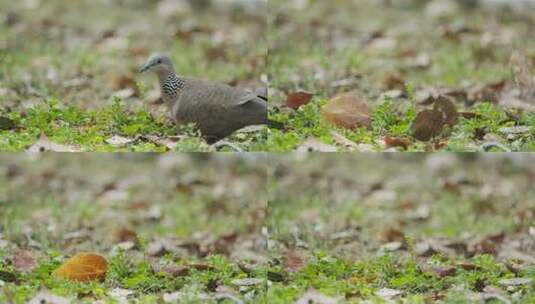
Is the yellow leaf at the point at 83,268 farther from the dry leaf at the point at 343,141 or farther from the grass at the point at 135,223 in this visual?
the dry leaf at the point at 343,141

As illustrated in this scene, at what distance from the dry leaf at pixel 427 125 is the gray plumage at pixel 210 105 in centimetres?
73

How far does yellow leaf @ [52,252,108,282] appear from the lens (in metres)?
4.59

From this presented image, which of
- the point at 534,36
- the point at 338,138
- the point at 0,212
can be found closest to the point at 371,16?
the point at 534,36

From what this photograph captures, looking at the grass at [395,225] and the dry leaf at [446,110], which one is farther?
the dry leaf at [446,110]

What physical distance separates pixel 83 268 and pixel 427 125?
5.70 feet

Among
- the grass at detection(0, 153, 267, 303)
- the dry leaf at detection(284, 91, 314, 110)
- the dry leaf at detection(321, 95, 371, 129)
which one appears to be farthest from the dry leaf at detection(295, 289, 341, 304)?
the dry leaf at detection(284, 91, 314, 110)

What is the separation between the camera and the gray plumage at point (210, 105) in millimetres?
4777

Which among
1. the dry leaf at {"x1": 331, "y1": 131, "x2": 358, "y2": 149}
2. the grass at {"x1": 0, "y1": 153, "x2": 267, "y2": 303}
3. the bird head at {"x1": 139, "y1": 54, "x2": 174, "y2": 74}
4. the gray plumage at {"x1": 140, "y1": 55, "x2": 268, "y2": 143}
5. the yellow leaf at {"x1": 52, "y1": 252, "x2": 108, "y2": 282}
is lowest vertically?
the grass at {"x1": 0, "y1": 153, "x2": 267, "y2": 303}

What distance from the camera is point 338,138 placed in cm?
493

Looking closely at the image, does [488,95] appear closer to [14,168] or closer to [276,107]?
[276,107]

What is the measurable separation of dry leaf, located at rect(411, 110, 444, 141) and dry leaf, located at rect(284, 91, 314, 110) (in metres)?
0.58

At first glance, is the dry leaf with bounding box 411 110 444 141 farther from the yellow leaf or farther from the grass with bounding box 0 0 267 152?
the yellow leaf

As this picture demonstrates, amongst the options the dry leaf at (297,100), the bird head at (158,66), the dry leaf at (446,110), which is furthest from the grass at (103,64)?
the dry leaf at (446,110)

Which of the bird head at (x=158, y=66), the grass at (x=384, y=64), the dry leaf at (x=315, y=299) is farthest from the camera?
the grass at (x=384, y=64)
